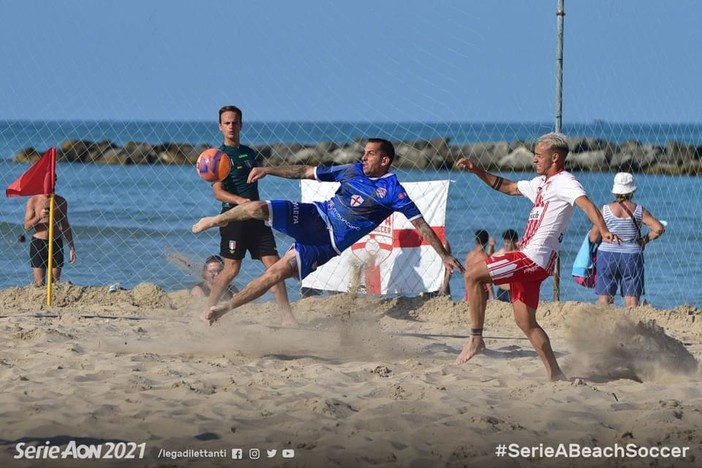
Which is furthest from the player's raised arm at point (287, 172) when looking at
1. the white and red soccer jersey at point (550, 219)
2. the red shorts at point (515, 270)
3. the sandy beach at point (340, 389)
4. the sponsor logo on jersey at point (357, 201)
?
the white and red soccer jersey at point (550, 219)

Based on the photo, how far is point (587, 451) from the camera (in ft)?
16.7

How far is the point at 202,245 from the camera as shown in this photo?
15734 mm

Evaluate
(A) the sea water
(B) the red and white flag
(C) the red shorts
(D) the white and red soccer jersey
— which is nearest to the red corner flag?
(A) the sea water

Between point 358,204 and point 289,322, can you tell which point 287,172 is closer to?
point 358,204

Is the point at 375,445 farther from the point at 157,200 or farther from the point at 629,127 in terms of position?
the point at 157,200

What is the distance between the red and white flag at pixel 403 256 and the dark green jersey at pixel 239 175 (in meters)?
1.80

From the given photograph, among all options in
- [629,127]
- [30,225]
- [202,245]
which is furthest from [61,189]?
[629,127]

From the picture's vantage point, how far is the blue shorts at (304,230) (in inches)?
296

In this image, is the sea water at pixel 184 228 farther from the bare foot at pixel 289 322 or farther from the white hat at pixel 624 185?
the bare foot at pixel 289 322

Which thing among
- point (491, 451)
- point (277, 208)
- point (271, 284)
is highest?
point (277, 208)

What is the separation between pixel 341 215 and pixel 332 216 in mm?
64

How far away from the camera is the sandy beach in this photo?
5074 millimetres

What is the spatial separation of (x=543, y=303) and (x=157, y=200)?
42.8 ft

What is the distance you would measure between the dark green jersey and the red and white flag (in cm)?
180
